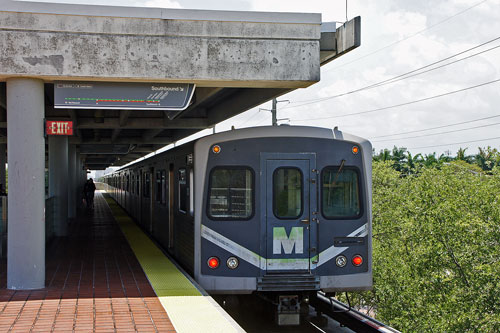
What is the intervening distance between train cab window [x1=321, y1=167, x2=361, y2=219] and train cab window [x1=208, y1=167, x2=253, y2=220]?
107 centimetres

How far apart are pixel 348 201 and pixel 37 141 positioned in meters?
4.54

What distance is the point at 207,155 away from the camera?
8375 mm

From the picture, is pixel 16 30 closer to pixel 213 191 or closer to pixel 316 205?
pixel 213 191

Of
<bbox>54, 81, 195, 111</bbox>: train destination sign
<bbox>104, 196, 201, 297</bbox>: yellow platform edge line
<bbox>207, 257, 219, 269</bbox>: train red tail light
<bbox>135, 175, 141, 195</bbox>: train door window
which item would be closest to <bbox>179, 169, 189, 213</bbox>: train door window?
<bbox>104, 196, 201, 297</bbox>: yellow platform edge line

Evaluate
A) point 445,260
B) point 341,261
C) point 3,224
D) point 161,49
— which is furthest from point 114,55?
point 445,260

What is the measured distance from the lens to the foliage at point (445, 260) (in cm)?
1877

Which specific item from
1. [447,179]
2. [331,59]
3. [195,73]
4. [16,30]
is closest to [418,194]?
A: [447,179]

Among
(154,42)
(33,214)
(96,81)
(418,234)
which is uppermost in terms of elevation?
(154,42)

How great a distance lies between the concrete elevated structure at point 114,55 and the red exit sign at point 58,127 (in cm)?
15

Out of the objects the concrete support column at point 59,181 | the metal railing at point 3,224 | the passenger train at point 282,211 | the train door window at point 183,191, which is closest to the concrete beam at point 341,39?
the passenger train at point 282,211

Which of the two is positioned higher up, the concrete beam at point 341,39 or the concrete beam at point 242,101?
the concrete beam at point 341,39

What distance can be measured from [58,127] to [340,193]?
4247 millimetres

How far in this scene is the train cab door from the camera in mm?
8289

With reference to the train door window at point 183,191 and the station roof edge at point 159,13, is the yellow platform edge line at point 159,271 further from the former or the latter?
the station roof edge at point 159,13
